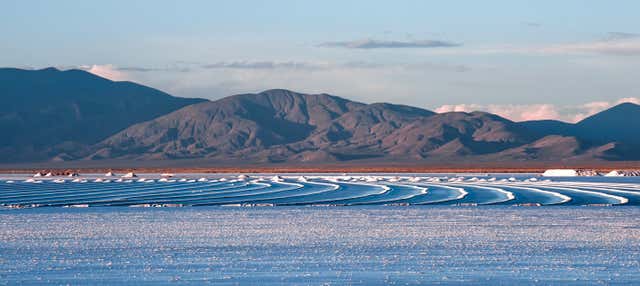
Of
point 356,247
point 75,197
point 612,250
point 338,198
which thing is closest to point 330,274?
point 356,247

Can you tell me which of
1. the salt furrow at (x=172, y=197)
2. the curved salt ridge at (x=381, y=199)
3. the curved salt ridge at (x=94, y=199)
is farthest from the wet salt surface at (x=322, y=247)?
the salt furrow at (x=172, y=197)

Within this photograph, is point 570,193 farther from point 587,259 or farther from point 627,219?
point 587,259

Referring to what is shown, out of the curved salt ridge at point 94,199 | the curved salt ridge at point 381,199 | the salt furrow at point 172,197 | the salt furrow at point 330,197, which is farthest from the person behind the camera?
the salt furrow at point 172,197

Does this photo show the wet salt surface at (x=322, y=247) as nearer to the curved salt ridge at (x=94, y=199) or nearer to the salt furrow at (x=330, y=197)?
the salt furrow at (x=330, y=197)

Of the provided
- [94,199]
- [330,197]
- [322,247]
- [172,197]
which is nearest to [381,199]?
[330,197]

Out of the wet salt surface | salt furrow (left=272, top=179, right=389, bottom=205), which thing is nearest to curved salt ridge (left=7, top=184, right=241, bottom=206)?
salt furrow (left=272, top=179, right=389, bottom=205)

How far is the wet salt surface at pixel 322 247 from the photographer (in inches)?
673

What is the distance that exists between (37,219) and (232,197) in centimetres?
1362

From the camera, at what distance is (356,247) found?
71.1ft

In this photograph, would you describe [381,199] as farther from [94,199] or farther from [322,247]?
[322,247]

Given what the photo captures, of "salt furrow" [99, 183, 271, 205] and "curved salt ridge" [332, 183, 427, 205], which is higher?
"curved salt ridge" [332, 183, 427, 205]

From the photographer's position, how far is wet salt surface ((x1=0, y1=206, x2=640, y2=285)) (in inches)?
673

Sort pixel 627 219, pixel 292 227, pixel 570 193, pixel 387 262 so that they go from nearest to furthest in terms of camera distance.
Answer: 1. pixel 387 262
2. pixel 292 227
3. pixel 627 219
4. pixel 570 193

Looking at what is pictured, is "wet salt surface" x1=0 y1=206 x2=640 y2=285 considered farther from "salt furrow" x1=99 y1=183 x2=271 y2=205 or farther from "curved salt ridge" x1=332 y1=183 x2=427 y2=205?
"salt furrow" x1=99 y1=183 x2=271 y2=205
